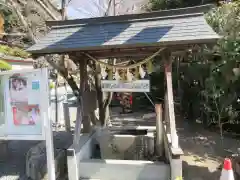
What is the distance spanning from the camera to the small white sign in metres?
4.67

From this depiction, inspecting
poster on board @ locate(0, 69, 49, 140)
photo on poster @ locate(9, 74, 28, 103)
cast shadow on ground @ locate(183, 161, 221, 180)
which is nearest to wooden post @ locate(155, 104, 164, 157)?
cast shadow on ground @ locate(183, 161, 221, 180)

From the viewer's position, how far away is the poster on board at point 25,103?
155 inches

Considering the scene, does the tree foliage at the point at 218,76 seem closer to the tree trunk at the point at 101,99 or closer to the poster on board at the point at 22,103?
the tree trunk at the point at 101,99

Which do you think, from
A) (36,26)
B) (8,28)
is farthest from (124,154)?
(8,28)

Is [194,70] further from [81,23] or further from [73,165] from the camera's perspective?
[73,165]

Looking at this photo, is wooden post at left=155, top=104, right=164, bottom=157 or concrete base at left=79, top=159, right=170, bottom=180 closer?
concrete base at left=79, top=159, right=170, bottom=180

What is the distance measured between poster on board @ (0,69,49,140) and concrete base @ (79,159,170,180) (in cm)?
121

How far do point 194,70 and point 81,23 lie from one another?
467 cm

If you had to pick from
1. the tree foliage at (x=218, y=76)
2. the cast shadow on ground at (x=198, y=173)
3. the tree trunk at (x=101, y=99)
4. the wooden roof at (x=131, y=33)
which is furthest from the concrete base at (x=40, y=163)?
the tree foliage at (x=218, y=76)

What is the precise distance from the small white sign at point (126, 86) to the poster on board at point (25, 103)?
1292mm

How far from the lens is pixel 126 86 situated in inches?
187

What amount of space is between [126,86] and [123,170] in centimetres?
158

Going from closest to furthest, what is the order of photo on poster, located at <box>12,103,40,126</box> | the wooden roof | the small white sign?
the wooden roof < photo on poster, located at <box>12,103,40,126</box> < the small white sign

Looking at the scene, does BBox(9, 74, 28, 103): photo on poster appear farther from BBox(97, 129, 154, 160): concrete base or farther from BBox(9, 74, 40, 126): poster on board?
BBox(97, 129, 154, 160): concrete base
